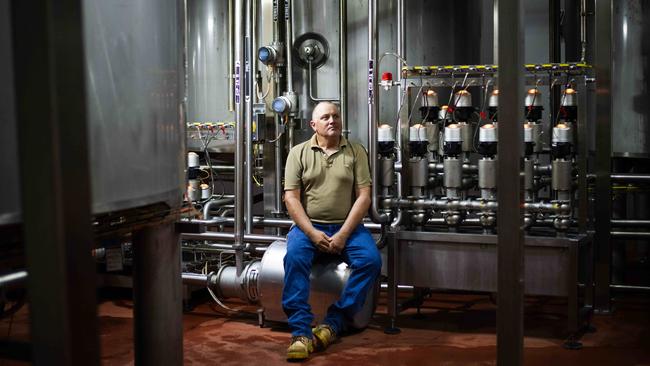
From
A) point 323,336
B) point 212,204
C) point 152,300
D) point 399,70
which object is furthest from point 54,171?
point 212,204

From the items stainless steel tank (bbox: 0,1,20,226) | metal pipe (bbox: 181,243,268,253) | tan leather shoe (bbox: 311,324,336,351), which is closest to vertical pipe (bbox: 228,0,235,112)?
metal pipe (bbox: 181,243,268,253)

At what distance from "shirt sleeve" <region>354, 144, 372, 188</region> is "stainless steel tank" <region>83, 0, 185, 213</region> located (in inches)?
88.8

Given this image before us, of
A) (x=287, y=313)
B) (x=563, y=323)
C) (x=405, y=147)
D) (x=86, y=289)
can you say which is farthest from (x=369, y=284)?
(x=86, y=289)

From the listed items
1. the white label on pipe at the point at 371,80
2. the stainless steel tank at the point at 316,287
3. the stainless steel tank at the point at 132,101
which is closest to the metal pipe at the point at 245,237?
the stainless steel tank at the point at 316,287

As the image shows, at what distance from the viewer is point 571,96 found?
4305mm

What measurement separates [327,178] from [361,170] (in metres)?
0.19

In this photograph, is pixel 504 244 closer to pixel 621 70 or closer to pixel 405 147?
pixel 405 147

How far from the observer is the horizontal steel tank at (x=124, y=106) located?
63.1 inches

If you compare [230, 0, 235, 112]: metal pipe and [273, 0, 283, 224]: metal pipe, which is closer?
[273, 0, 283, 224]: metal pipe

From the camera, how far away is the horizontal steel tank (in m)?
1.60

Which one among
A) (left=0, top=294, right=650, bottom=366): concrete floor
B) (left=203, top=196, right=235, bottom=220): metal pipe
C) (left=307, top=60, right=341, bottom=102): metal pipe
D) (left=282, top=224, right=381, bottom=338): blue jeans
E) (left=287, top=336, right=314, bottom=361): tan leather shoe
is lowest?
(left=0, top=294, right=650, bottom=366): concrete floor

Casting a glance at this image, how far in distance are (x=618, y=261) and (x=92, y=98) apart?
4.22 metres

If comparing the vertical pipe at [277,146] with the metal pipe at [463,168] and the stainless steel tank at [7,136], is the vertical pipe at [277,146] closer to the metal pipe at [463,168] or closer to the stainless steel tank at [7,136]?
the metal pipe at [463,168]

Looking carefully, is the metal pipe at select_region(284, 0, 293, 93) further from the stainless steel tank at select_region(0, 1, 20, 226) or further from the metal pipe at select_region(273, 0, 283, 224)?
the stainless steel tank at select_region(0, 1, 20, 226)
